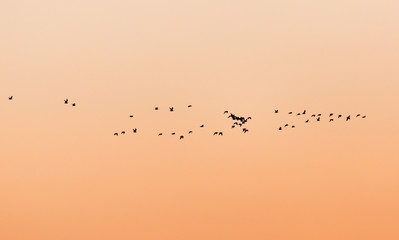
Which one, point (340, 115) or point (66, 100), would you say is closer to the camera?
point (66, 100)

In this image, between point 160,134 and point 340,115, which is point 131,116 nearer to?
point 160,134

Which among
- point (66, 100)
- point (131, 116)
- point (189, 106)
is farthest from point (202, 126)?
point (66, 100)

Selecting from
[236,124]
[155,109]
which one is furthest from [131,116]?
[236,124]

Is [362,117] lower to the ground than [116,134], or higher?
higher

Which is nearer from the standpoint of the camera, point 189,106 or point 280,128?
point 189,106

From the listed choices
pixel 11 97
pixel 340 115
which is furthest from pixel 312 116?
pixel 11 97

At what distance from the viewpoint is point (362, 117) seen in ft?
403

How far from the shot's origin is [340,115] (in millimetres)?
120000

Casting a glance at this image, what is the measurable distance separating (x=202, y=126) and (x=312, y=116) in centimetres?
1714

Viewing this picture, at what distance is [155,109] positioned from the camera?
116812 millimetres

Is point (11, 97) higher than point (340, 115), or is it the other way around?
point (340, 115)

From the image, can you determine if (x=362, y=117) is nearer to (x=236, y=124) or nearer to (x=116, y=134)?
(x=236, y=124)

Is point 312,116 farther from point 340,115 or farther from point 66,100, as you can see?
point 66,100

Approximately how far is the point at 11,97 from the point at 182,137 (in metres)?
26.7
